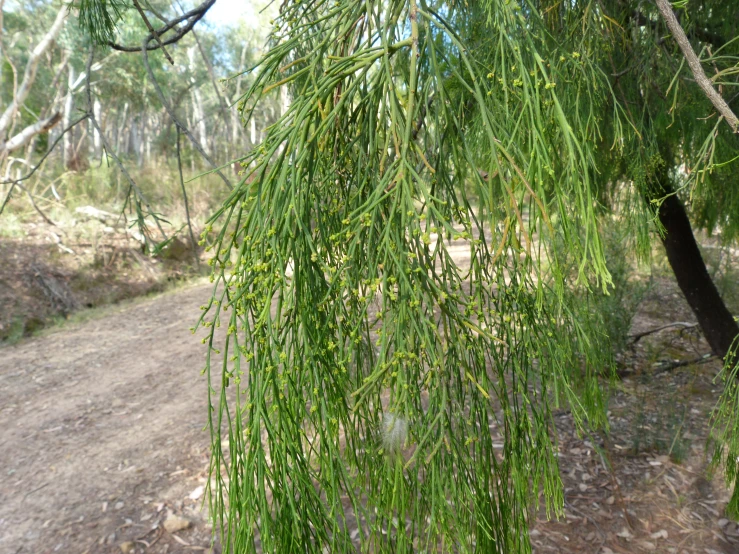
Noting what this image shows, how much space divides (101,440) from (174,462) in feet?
2.98

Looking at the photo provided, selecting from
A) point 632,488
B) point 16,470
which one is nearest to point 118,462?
point 16,470

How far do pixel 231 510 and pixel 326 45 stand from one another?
1023 mm

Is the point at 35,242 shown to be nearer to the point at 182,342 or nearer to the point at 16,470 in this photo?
the point at 182,342

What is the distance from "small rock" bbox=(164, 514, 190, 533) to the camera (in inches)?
135

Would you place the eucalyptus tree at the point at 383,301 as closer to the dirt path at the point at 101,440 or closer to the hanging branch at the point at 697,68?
the hanging branch at the point at 697,68

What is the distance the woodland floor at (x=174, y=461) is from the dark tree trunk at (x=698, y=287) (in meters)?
0.69

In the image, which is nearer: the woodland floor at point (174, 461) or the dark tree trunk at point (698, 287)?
the woodland floor at point (174, 461)

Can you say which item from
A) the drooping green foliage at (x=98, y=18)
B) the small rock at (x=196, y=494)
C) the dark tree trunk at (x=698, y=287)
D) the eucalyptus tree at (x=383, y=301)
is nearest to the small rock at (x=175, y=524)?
the small rock at (x=196, y=494)

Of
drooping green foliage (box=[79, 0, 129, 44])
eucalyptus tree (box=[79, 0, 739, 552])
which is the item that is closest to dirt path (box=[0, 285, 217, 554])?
eucalyptus tree (box=[79, 0, 739, 552])

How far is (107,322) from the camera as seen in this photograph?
8.16 meters

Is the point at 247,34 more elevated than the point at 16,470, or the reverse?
the point at 247,34

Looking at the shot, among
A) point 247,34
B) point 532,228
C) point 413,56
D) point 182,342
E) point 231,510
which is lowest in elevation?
point 182,342

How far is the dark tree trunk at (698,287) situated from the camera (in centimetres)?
420

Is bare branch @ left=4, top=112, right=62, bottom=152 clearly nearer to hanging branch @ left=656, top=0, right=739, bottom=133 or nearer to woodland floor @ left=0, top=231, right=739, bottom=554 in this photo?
woodland floor @ left=0, top=231, right=739, bottom=554
